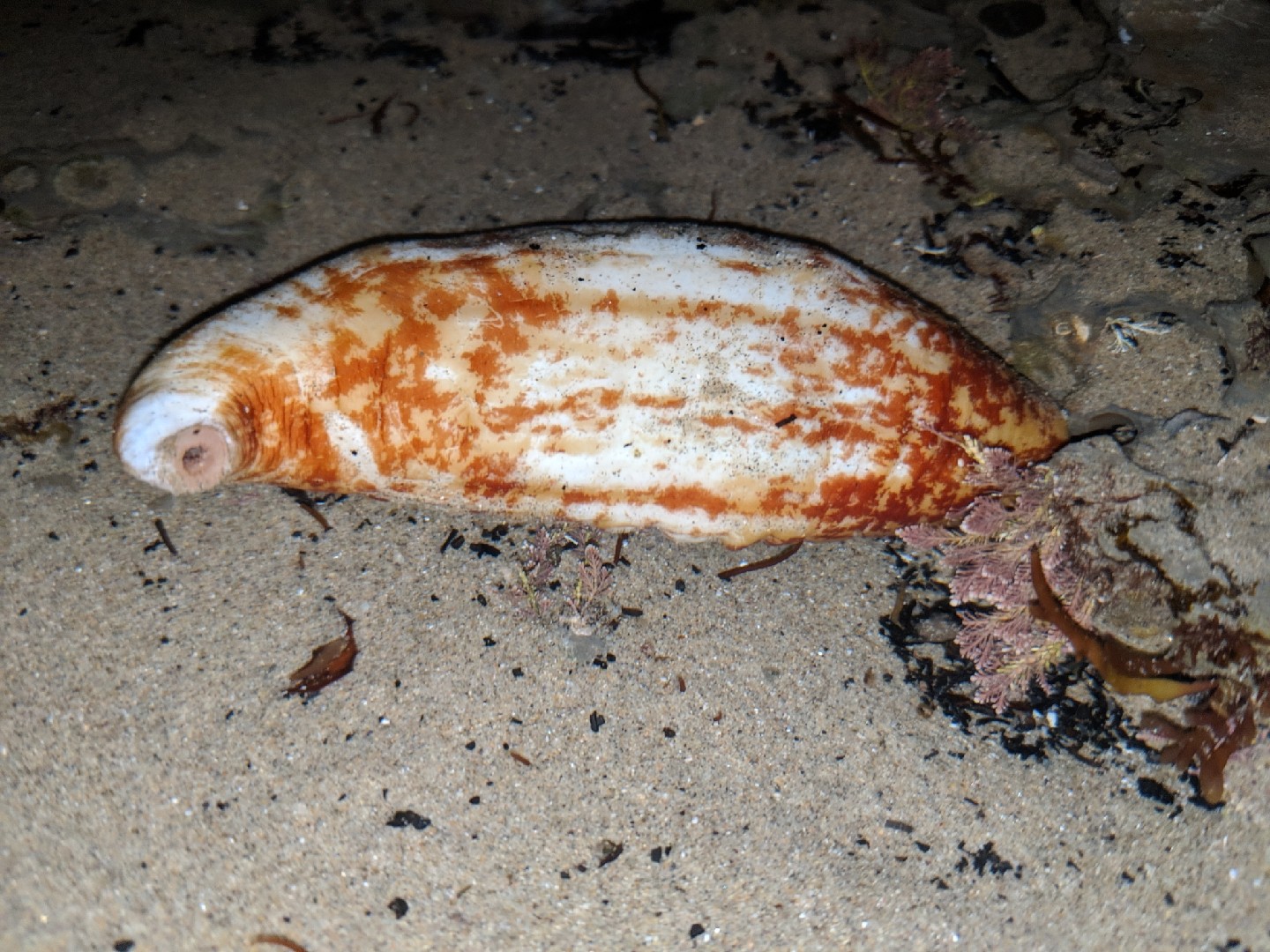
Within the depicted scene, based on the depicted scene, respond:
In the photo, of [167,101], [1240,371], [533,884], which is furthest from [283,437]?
[1240,371]

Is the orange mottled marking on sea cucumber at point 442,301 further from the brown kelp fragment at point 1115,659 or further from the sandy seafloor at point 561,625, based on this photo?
the brown kelp fragment at point 1115,659

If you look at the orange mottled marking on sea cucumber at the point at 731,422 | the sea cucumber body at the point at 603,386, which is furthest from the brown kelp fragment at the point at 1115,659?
the orange mottled marking on sea cucumber at the point at 731,422

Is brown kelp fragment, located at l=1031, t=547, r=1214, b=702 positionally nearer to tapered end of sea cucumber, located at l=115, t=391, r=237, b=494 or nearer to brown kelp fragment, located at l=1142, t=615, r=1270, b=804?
brown kelp fragment, located at l=1142, t=615, r=1270, b=804

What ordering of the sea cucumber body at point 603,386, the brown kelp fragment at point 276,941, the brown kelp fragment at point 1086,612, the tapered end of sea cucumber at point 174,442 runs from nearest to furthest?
1. the brown kelp fragment at point 276,941
2. the tapered end of sea cucumber at point 174,442
3. the brown kelp fragment at point 1086,612
4. the sea cucumber body at point 603,386

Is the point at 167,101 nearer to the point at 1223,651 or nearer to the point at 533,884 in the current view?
the point at 533,884

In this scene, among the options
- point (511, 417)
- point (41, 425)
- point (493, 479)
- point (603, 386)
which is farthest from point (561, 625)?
point (41, 425)

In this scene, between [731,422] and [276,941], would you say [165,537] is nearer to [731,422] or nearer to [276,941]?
[276,941]
